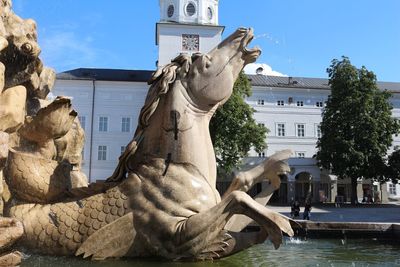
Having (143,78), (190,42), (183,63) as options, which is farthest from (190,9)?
(183,63)

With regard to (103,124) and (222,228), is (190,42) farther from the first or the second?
(222,228)

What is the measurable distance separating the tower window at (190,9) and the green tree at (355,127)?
62.9 ft

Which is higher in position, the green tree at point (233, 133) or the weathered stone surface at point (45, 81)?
the green tree at point (233, 133)

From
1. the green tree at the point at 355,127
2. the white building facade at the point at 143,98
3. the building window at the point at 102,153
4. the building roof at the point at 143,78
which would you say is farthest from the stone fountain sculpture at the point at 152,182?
the building roof at the point at 143,78

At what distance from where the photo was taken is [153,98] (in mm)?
4855

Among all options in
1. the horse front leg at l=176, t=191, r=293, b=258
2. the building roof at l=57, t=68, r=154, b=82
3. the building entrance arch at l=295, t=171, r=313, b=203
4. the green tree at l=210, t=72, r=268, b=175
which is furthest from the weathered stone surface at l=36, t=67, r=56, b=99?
the building roof at l=57, t=68, r=154, b=82

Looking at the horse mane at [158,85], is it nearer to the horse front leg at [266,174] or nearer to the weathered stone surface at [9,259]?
the horse front leg at [266,174]

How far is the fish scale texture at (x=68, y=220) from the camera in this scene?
452 centimetres

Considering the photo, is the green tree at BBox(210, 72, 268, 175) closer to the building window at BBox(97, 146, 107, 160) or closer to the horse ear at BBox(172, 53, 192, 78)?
the building window at BBox(97, 146, 107, 160)

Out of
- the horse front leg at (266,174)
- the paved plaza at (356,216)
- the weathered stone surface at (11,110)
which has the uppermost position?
the weathered stone surface at (11,110)

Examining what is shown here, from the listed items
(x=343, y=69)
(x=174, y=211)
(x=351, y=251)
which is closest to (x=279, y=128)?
(x=343, y=69)

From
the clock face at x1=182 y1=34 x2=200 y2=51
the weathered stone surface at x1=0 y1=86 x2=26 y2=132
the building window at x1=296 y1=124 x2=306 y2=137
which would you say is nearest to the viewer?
the weathered stone surface at x1=0 y1=86 x2=26 y2=132

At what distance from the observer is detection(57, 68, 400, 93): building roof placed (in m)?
52.3

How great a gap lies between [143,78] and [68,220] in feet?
164
